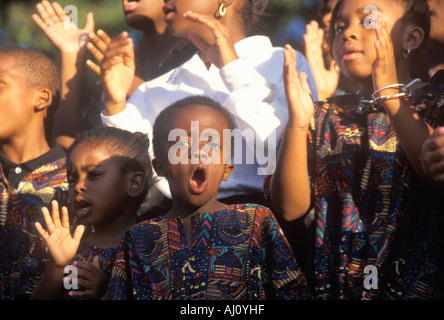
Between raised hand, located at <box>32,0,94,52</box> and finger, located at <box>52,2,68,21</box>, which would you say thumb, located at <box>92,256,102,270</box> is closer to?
raised hand, located at <box>32,0,94,52</box>

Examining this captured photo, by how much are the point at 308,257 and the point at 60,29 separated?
1.59m

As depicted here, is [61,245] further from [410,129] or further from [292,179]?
[410,129]

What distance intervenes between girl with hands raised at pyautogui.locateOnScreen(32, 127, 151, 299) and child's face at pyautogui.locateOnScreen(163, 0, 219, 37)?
51 centimetres

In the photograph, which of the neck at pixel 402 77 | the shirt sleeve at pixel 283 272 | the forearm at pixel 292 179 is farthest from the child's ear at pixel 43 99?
the neck at pixel 402 77

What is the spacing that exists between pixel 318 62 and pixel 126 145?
89cm

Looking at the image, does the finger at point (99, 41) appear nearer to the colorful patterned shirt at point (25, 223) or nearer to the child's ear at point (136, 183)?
the colorful patterned shirt at point (25, 223)

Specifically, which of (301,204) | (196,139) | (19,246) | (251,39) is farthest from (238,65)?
(19,246)

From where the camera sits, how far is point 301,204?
79.4 inches

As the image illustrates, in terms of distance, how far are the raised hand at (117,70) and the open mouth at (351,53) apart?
0.92 meters

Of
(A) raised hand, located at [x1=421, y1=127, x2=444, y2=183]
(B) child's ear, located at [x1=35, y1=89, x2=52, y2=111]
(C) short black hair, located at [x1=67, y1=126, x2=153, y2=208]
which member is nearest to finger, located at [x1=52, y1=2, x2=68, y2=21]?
(B) child's ear, located at [x1=35, y1=89, x2=52, y2=111]

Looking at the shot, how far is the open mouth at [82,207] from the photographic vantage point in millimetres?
2146

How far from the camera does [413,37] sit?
2.06 metres

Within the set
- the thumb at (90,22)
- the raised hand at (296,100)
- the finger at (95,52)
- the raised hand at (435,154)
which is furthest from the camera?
the thumb at (90,22)
